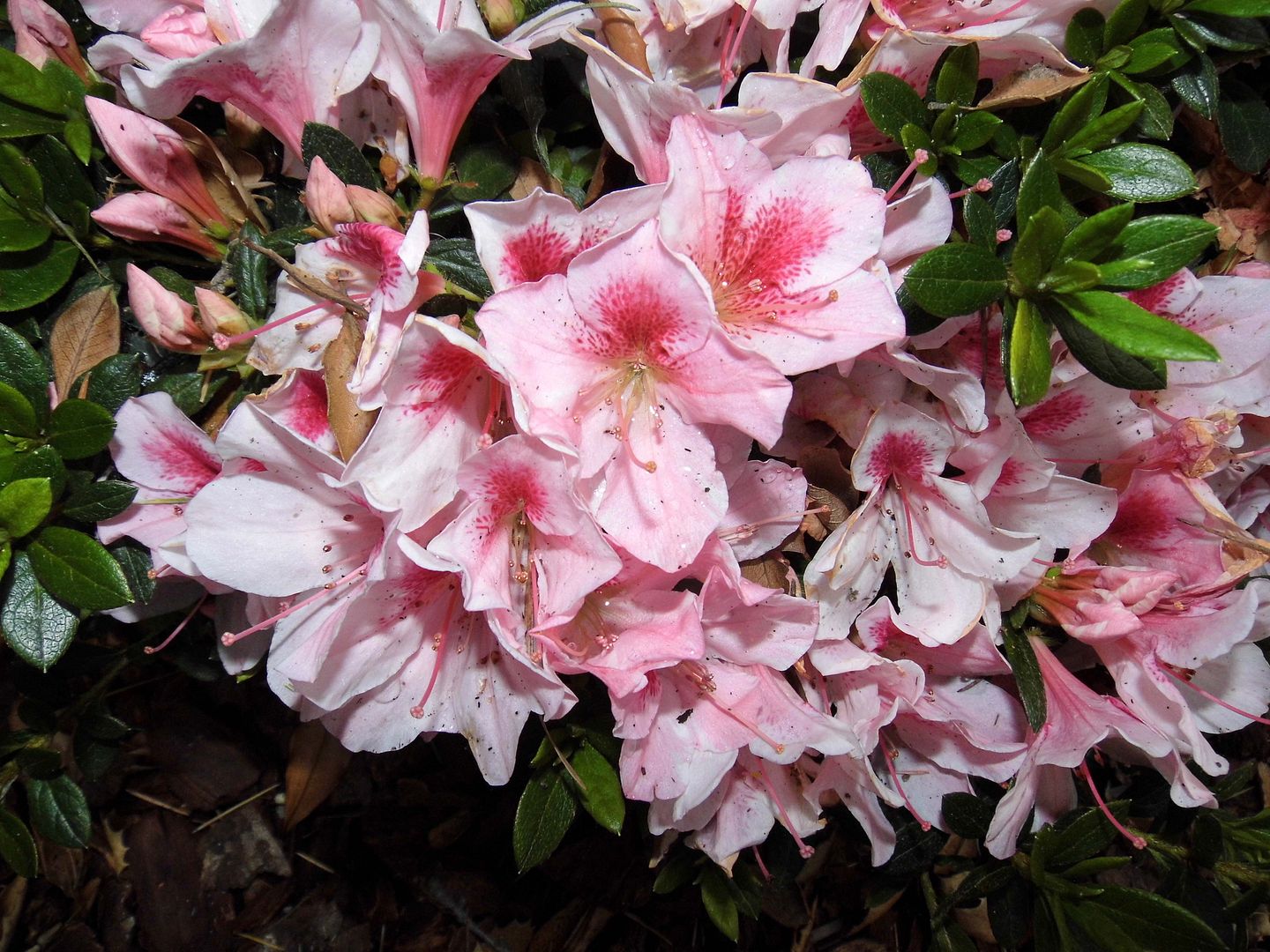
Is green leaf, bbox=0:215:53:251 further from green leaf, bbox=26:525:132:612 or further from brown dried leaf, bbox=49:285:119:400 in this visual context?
green leaf, bbox=26:525:132:612

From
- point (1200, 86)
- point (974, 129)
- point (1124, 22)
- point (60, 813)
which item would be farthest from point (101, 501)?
point (1200, 86)

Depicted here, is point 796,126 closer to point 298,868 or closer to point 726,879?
point 726,879

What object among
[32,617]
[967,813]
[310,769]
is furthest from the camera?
[310,769]

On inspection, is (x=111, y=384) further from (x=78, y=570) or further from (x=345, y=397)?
(x=345, y=397)

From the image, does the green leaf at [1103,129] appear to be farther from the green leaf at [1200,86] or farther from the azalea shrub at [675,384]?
the green leaf at [1200,86]

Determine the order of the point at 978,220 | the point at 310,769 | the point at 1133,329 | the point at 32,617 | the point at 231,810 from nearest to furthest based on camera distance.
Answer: the point at 1133,329 → the point at 978,220 → the point at 32,617 → the point at 310,769 → the point at 231,810

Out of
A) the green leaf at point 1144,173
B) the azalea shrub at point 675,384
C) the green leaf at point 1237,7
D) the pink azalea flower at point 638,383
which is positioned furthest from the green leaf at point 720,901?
the green leaf at point 1237,7

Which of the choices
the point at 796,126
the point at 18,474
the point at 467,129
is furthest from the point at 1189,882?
the point at 18,474
